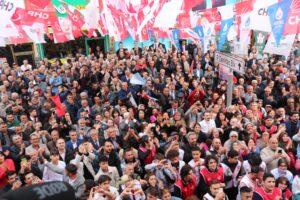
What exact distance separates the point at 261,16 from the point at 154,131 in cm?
351

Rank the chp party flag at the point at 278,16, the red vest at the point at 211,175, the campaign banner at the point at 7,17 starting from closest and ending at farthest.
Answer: the red vest at the point at 211,175
the chp party flag at the point at 278,16
the campaign banner at the point at 7,17

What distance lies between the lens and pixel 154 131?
7.05 meters

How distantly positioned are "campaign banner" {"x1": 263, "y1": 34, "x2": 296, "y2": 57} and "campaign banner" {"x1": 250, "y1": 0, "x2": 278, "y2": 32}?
2.21 feet

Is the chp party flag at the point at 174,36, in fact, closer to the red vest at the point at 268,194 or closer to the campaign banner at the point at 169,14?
the campaign banner at the point at 169,14

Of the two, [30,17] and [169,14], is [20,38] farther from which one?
[169,14]

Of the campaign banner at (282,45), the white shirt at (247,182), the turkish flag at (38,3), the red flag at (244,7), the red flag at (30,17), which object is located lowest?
the white shirt at (247,182)

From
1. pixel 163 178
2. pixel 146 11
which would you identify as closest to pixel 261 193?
pixel 163 178

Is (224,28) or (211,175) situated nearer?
(211,175)

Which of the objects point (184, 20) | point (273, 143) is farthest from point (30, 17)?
point (273, 143)

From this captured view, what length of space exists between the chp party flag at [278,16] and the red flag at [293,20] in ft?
0.29

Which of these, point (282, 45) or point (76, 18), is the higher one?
point (76, 18)

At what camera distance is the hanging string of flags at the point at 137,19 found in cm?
921

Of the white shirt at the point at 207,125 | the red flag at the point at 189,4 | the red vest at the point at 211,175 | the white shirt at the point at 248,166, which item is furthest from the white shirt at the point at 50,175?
the red flag at the point at 189,4

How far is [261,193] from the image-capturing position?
4.44 meters
